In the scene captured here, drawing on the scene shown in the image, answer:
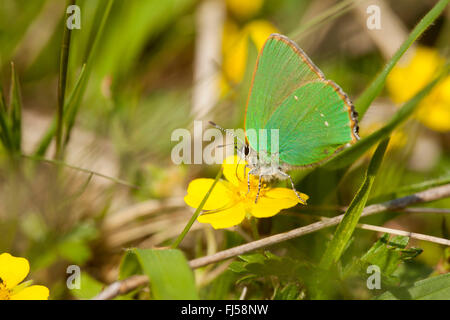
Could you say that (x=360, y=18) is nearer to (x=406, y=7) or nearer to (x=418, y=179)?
(x=406, y=7)

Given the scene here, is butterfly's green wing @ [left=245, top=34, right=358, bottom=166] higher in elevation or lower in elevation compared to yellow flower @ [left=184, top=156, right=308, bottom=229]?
higher

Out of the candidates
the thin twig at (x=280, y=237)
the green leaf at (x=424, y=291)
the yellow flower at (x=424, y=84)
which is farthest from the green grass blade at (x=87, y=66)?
the yellow flower at (x=424, y=84)

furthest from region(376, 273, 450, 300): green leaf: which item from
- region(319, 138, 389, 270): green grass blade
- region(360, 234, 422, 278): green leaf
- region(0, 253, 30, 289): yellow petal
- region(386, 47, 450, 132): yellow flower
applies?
region(386, 47, 450, 132): yellow flower

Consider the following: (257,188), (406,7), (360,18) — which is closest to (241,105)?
(257,188)

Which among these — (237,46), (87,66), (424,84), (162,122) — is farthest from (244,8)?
(87,66)

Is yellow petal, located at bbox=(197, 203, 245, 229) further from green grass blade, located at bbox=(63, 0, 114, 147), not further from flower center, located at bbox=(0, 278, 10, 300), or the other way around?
green grass blade, located at bbox=(63, 0, 114, 147)

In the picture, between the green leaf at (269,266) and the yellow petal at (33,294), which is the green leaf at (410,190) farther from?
the yellow petal at (33,294)
